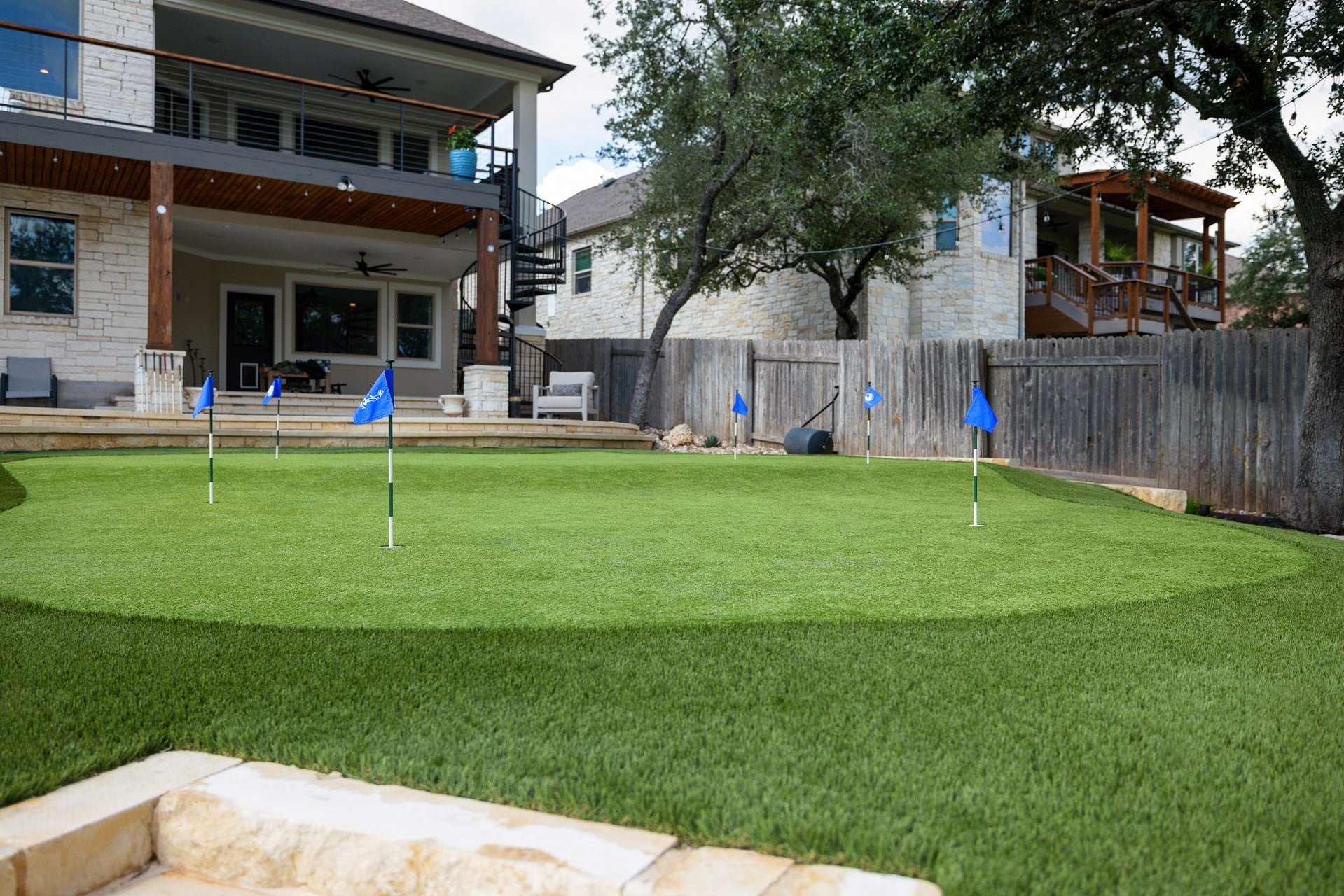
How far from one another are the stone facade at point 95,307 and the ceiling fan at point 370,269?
A: 4080mm

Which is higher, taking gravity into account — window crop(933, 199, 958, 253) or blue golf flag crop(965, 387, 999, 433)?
window crop(933, 199, 958, 253)

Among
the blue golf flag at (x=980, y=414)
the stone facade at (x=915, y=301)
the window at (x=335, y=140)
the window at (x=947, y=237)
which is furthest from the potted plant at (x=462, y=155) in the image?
the blue golf flag at (x=980, y=414)

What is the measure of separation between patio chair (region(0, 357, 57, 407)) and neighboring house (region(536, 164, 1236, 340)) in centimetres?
1011

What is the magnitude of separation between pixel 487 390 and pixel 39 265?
297 inches

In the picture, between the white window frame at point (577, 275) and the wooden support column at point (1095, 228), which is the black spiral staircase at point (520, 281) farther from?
the wooden support column at point (1095, 228)

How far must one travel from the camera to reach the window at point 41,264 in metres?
15.1

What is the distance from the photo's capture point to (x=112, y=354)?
51.3ft

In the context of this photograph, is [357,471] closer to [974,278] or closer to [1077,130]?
[1077,130]

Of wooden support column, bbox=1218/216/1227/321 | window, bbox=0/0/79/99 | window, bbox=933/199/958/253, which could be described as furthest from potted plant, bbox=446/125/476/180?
wooden support column, bbox=1218/216/1227/321

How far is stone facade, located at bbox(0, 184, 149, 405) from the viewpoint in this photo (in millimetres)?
15062

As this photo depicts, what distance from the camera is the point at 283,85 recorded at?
17859 millimetres

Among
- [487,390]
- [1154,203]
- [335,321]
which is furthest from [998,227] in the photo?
[335,321]

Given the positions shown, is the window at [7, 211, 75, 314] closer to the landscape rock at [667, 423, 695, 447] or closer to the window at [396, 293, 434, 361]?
the window at [396, 293, 434, 361]

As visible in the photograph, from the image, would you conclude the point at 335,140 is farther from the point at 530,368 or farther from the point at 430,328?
the point at 530,368
